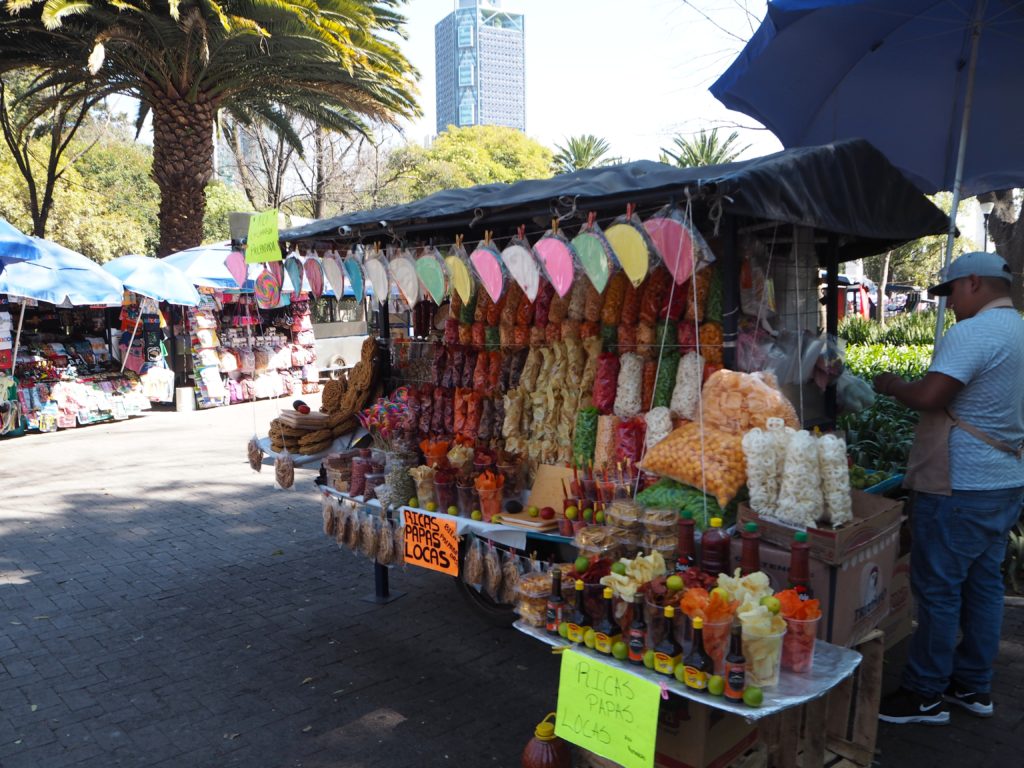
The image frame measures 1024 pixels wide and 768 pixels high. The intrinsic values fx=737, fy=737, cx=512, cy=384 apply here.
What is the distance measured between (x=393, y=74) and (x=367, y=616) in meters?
10.4

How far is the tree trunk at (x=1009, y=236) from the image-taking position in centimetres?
732

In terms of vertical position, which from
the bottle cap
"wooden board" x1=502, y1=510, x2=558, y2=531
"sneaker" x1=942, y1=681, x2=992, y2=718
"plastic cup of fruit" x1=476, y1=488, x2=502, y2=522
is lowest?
"sneaker" x1=942, y1=681, x2=992, y2=718

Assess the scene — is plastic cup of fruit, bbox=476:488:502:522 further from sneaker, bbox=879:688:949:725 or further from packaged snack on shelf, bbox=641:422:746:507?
sneaker, bbox=879:688:949:725

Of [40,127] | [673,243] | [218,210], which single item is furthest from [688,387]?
[218,210]

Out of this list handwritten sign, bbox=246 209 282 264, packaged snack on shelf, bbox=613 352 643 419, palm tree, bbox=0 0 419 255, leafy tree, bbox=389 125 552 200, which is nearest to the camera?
packaged snack on shelf, bbox=613 352 643 419

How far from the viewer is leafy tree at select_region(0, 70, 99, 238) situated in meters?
13.1

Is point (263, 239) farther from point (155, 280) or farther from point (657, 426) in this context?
point (155, 280)

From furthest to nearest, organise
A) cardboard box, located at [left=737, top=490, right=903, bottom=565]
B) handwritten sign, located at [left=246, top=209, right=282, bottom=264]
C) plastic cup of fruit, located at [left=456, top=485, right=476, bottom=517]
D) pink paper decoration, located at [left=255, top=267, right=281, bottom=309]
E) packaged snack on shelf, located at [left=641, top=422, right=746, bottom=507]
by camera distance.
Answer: pink paper decoration, located at [left=255, top=267, right=281, bottom=309], handwritten sign, located at [left=246, top=209, right=282, bottom=264], plastic cup of fruit, located at [left=456, top=485, right=476, bottom=517], packaged snack on shelf, located at [left=641, top=422, right=746, bottom=507], cardboard box, located at [left=737, top=490, right=903, bottom=565]

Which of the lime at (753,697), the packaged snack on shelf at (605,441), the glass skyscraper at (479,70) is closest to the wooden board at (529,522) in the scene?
the packaged snack on shelf at (605,441)

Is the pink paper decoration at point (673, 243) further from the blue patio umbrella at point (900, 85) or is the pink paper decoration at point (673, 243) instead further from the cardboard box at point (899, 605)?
the blue patio umbrella at point (900, 85)

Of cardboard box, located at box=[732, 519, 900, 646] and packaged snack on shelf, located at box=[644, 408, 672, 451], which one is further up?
packaged snack on shelf, located at box=[644, 408, 672, 451]

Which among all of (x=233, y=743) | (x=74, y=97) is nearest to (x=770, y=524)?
(x=233, y=743)

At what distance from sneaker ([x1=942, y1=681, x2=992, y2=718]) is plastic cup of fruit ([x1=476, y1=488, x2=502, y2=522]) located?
2.26m

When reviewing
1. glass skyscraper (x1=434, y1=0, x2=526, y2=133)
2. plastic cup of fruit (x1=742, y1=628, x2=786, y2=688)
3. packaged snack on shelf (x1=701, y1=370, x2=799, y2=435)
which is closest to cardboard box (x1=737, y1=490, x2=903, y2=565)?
packaged snack on shelf (x1=701, y1=370, x2=799, y2=435)
